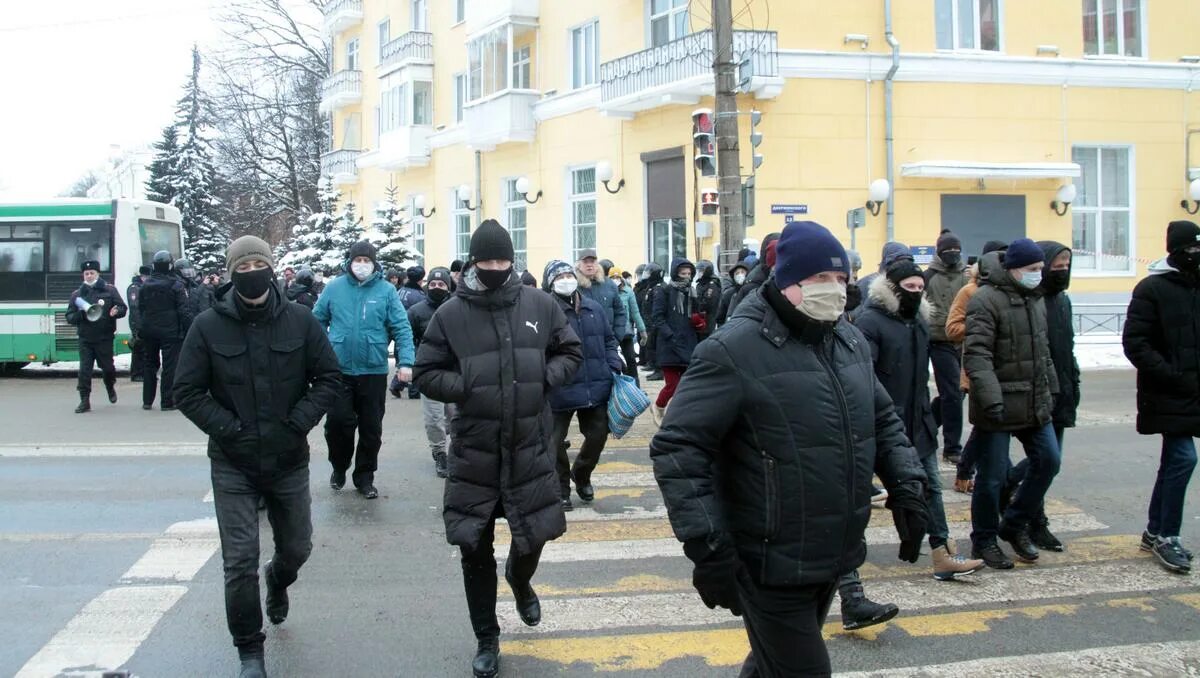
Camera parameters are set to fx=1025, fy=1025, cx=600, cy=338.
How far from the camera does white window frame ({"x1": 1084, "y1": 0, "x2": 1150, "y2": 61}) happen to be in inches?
914

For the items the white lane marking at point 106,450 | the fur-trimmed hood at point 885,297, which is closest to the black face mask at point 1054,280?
the fur-trimmed hood at point 885,297

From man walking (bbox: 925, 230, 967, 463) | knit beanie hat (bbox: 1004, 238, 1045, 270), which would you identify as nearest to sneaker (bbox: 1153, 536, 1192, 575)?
knit beanie hat (bbox: 1004, 238, 1045, 270)

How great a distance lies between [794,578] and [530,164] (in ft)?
83.6

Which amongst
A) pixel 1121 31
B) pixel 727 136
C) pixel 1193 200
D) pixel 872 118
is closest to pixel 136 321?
pixel 727 136

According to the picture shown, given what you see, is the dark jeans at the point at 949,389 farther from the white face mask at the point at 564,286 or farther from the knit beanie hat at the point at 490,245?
the knit beanie hat at the point at 490,245

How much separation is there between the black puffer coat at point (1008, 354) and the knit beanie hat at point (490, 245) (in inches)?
119

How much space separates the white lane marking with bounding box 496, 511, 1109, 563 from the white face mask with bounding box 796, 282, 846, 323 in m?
3.73

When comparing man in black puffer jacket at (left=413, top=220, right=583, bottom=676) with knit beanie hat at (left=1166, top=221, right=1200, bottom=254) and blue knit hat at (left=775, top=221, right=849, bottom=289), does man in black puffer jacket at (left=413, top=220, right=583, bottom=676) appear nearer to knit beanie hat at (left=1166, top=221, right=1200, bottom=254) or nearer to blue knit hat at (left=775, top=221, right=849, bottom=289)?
blue knit hat at (left=775, top=221, right=849, bottom=289)

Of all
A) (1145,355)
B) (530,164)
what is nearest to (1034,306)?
(1145,355)

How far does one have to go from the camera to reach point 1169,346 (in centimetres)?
629

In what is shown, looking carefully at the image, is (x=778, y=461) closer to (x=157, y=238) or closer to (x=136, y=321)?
(x=136, y=321)

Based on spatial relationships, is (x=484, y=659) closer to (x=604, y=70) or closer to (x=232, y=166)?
(x=604, y=70)

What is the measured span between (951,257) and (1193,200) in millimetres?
17759

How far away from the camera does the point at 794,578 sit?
3.33 m
